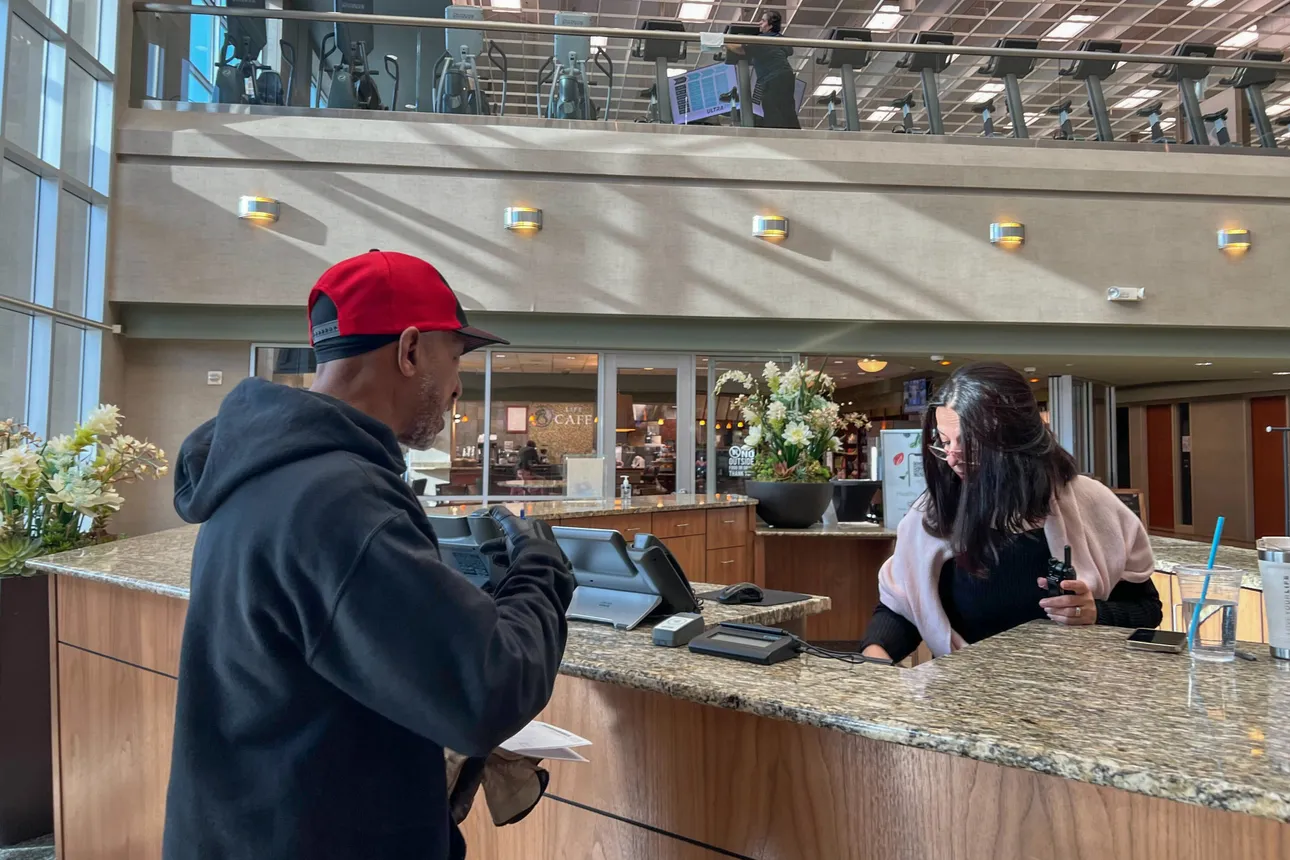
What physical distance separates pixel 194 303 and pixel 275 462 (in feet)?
26.9

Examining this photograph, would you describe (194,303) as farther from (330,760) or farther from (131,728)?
(330,760)

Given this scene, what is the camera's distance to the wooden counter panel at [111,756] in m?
2.45

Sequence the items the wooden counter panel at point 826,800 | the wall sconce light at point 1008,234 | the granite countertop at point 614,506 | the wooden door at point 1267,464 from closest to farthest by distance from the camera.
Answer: the wooden counter panel at point 826,800 < the granite countertop at point 614,506 < the wall sconce light at point 1008,234 < the wooden door at point 1267,464

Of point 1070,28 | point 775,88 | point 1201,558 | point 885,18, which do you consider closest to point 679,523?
point 1201,558

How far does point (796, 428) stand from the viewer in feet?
16.7

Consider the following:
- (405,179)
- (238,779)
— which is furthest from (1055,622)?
(405,179)

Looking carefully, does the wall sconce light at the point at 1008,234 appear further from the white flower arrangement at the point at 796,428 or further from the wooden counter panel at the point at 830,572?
the wooden counter panel at the point at 830,572

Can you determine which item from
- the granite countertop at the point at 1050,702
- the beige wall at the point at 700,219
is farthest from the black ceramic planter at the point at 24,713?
the beige wall at the point at 700,219

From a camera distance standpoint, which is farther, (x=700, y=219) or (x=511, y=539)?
(x=700, y=219)

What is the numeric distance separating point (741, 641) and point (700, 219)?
7372mm

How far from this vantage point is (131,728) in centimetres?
255

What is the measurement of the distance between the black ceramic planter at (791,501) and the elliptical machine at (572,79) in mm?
5374

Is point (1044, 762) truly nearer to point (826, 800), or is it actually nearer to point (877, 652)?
point (826, 800)

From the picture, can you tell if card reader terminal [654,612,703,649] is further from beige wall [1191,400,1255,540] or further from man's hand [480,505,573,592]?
beige wall [1191,400,1255,540]
